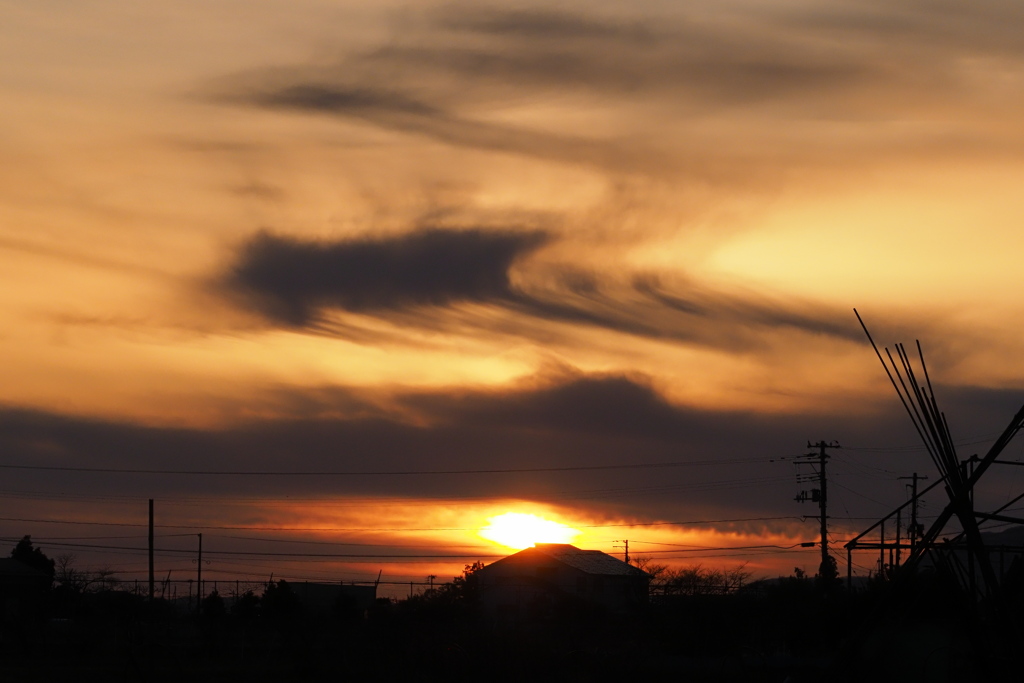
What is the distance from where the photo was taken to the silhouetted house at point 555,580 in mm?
61188

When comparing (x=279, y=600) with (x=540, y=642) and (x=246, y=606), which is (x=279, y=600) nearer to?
(x=246, y=606)

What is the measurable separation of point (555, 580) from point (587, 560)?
16.9ft

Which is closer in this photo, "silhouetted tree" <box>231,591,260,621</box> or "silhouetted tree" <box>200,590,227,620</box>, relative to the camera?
"silhouetted tree" <box>200,590,227,620</box>

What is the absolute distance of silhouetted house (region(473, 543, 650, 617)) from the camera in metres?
61.2

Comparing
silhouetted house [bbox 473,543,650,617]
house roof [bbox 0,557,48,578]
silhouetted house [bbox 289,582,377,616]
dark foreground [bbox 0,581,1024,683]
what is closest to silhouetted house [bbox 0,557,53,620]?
house roof [bbox 0,557,48,578]

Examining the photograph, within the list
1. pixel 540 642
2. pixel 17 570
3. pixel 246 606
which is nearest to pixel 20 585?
pixel 17 570

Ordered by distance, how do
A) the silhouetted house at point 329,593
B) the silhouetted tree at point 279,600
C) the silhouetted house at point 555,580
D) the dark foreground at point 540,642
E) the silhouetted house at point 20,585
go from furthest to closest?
the silhouetted house at point 20,585 < the silhouetted house at point 555,580 < the silhouetted house at point 329,593 < the silhouetted tree at point 279,600 < the dark foreground at point 540,642

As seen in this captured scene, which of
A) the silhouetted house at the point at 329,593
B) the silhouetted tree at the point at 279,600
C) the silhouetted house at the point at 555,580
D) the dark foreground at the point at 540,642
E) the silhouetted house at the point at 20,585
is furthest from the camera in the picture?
the silhouetted house at the point at 20,585

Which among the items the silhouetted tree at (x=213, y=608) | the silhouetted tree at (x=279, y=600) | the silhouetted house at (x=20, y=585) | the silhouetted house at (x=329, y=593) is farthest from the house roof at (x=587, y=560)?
the silhouetted house at (x=20, y=585)

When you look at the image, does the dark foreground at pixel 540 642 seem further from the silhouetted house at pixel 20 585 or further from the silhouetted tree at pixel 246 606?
the silhouetted house at pixel 20 585

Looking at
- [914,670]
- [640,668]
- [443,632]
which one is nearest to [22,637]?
[443,632]

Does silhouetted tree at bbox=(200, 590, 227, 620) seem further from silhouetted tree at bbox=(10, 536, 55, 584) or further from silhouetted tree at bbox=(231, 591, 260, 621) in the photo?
silhouetted tree at bbox=(10, 536, 55, 584)

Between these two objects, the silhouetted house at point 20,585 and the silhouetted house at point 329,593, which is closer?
the silhouetted house at point 329,593

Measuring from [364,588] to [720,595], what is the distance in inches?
1120
